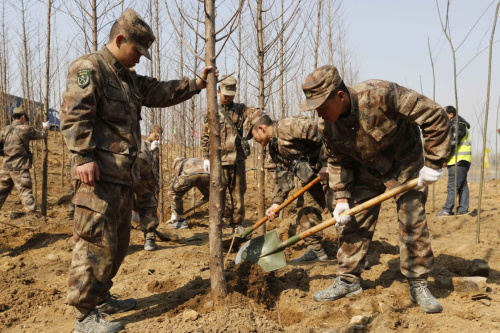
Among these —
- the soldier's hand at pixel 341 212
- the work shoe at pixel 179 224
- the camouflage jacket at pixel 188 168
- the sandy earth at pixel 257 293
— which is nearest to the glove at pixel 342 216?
the soldier's hand at pixel 341 212

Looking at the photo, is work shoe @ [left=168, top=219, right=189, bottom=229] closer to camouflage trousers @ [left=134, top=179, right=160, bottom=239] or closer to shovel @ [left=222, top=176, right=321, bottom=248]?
camouflage trousers @ [left=134, top=179, right=160, bottom=239]

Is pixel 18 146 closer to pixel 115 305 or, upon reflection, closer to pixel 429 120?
pixel 115 305

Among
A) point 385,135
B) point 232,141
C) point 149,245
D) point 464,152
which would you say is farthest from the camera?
point 464,152

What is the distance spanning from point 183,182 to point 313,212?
2948 mm

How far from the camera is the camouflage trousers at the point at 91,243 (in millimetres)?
2711

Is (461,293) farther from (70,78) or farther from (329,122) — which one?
(70,78)

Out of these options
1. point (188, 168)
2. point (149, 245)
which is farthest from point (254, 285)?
point (188, 168)

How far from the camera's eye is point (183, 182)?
22.7ft

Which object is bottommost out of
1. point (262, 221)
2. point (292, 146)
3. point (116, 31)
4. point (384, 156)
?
point (262, 221)

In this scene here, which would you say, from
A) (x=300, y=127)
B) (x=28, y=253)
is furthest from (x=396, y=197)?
(x=28, y=253)

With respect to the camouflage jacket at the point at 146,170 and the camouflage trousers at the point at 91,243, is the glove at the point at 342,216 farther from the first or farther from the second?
the camouflage jacket at the point at 146,170

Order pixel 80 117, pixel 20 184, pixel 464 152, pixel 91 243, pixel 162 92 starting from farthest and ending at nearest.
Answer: pixel 20 184
pixel 464 152
pixel 162 92
pixel 91 243
pixel 80 117

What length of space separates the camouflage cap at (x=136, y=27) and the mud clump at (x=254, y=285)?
1.91m

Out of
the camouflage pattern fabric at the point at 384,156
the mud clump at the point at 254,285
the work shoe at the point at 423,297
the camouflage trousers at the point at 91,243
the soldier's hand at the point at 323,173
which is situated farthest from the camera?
the soldier's hand at the point at 323,173
